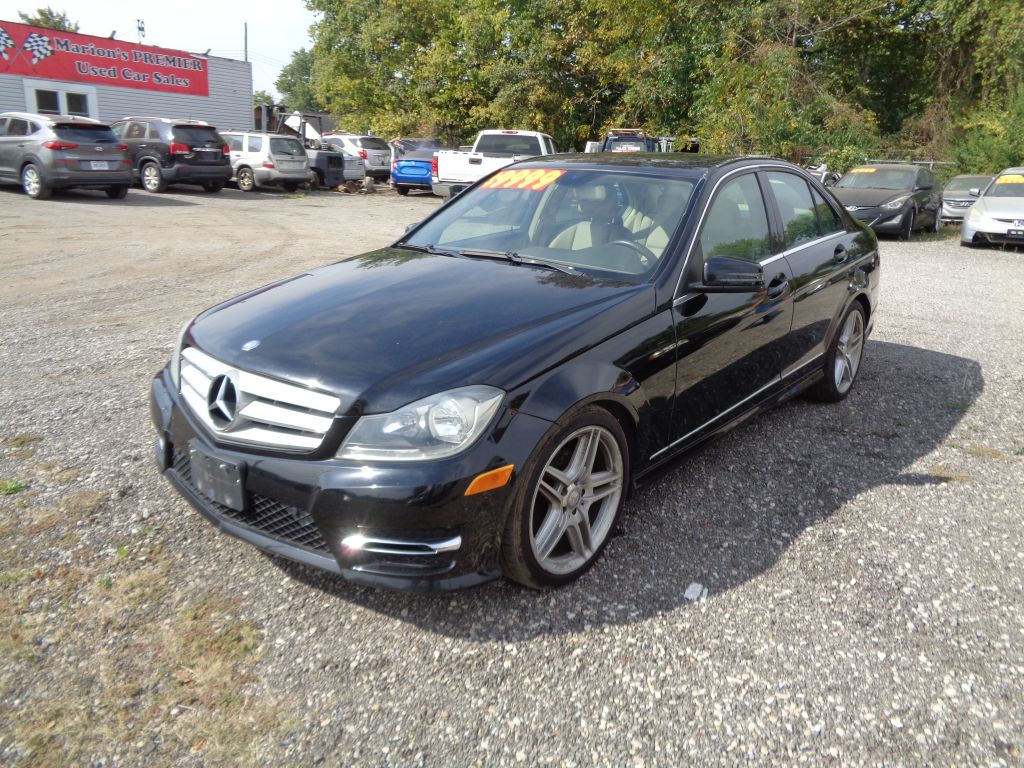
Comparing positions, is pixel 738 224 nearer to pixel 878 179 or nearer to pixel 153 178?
pixel 878 179

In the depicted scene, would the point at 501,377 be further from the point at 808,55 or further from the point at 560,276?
the point at 808,55

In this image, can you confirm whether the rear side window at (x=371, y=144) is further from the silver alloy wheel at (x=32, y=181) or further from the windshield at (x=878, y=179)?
the windshield at (x=878, y=179)

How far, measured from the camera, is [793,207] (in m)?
4.67

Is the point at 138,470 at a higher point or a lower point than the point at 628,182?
lower

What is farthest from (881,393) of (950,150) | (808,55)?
(950,150)

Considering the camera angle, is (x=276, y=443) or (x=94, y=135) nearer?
(x=276, y=443)

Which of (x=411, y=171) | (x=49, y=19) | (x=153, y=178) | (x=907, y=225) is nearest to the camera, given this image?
(x=907, y=225)

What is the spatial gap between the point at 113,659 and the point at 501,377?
1.56 m

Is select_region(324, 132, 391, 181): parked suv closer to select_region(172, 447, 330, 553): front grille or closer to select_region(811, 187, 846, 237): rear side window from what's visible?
select_region(811, 187, 846, 237): rear side window

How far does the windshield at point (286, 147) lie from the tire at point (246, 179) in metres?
0.93

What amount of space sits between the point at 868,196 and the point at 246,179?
15566 mm

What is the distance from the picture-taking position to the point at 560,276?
3.58m

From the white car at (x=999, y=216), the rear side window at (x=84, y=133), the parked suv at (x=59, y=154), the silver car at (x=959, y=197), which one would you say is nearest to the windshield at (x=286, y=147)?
the parked suv at (x=59, y=154)

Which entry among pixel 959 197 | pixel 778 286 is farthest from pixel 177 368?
pixel 959 197
